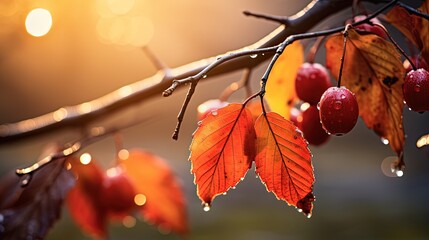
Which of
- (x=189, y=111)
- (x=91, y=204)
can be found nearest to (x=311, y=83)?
(x=91, y=204)

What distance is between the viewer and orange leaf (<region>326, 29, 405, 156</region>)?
36 cm

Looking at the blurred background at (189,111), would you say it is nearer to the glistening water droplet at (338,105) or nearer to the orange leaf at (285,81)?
the orange leaf at (285,81)

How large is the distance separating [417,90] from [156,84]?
1.01 feet

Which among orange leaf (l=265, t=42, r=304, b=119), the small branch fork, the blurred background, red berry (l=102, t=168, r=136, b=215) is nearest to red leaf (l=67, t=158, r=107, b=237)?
red berry (l=102, t=168, r=136, b=215)

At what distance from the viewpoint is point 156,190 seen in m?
0.73

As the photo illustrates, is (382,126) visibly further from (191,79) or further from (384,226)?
(384,226)

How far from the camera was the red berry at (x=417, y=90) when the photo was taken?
0.32 metres

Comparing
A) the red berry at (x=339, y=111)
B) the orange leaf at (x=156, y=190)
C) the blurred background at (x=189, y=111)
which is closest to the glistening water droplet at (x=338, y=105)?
the red berry at (x=339, y=111)

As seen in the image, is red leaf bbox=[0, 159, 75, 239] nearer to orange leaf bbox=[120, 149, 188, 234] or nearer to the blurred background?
orange leaf bbox=[120, 149, 188, 234]

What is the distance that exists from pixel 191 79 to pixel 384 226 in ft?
5.87

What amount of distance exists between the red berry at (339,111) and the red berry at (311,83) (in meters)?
0.09

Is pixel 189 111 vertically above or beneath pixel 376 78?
beneath

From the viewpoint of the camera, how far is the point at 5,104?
121 inches

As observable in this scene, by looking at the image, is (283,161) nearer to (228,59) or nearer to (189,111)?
(228,59)
